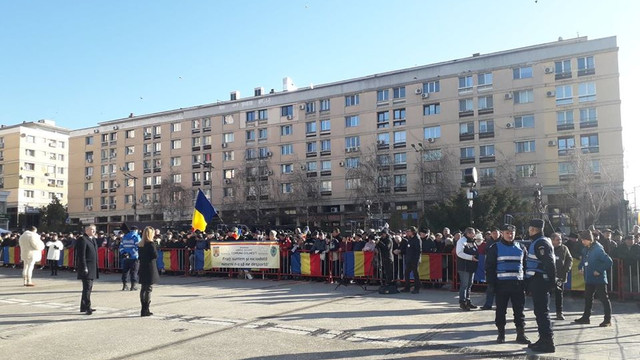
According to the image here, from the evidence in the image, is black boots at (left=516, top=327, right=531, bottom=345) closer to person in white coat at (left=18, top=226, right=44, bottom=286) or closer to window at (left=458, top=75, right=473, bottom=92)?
person in white coat at (left=18, top=226, right=44, bottom=286)

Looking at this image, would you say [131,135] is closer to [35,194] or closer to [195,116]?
[195,116]

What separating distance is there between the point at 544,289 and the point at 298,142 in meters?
54.5

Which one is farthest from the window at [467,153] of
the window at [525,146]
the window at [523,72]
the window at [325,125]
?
the window at [325,125]

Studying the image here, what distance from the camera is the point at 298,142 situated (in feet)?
202

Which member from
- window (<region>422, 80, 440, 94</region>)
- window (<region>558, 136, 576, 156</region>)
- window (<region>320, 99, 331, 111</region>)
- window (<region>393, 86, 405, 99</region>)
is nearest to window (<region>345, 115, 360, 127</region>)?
window (<region>320, 99, 331, 111</region>)

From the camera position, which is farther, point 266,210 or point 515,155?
point 266,210

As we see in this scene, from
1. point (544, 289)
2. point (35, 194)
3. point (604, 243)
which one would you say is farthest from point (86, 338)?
point (35, 194)

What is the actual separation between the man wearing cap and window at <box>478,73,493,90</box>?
144 ft

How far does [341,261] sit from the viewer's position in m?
16.5

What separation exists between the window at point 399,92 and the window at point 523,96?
37.4 feet

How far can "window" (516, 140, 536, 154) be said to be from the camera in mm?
49688

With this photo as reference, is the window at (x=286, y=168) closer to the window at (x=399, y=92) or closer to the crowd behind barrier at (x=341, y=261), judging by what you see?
the window at (x=399, y=92)

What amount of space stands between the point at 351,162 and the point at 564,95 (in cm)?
2233

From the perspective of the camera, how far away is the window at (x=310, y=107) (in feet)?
199
